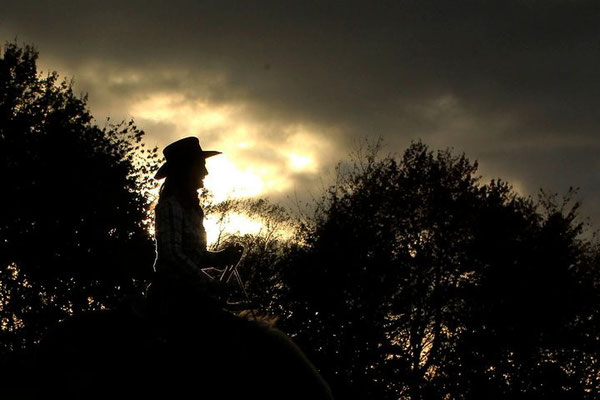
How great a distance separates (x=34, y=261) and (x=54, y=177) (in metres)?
4.39

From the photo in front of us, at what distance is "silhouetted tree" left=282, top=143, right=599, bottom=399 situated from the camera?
3366 centimetres

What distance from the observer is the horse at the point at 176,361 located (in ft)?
14.5

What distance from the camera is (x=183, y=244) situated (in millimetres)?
5000

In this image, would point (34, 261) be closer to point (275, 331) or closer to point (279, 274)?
point (279, 274)

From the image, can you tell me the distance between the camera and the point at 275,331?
4668 mm

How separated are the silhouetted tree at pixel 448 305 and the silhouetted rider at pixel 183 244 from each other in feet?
94.0

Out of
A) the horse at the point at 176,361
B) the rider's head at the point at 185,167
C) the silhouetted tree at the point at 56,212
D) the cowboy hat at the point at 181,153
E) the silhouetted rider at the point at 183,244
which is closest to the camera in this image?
the horse at the point at 176,361

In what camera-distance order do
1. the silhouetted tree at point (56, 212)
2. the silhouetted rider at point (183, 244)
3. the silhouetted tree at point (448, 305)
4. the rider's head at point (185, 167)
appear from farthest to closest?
the silhouetted tree at point (448, 305)
the silhouetted tree at point (56, 212)
the rider's head at point (185, 167)
the silhouetted rider at point (183, 244)

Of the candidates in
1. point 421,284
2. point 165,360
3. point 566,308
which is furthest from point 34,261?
point 566,308

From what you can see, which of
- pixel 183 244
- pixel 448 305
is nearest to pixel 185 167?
pixel 183 244

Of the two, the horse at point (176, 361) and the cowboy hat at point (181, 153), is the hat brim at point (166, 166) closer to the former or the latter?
the cowboy hat at point (181, 153)

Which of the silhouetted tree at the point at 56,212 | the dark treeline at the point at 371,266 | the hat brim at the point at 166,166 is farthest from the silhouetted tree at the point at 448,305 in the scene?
the hat brim at the point at 166,166

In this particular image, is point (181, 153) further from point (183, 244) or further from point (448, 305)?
point (448, 305)

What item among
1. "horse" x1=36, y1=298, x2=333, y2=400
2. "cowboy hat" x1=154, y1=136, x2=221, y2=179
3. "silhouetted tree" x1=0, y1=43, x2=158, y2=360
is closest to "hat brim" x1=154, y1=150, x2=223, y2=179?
"cowboy hat" x1=154, y1=136, x2=221, y2=179
